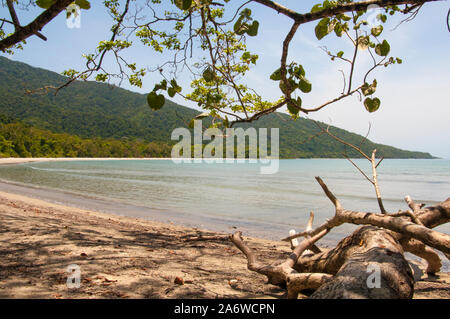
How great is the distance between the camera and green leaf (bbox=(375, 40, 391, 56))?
1720mm

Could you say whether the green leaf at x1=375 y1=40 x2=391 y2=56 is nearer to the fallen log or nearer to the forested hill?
the fallen log

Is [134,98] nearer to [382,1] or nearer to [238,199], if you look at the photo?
[238,199]

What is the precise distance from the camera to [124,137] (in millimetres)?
101562

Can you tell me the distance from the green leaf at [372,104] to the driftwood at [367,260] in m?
0.93

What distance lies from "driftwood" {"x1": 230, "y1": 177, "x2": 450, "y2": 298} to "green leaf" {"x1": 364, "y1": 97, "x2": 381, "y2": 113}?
0.93 metres

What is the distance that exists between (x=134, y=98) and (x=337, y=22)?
435 feet

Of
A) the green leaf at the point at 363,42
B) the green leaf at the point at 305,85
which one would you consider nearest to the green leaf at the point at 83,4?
the green leaf at the point at 305,85

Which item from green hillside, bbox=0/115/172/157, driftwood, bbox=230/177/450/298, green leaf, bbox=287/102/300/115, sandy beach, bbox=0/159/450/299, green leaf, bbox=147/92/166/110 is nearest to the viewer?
green leaf, bbox=147/92/166/110

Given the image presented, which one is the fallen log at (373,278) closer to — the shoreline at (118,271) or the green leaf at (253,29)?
the shoreline at (118,271)

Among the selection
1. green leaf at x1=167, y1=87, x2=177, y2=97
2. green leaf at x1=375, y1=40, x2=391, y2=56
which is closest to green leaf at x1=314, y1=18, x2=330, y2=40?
green leaf at x1=375, y1=40, x2=391, y2=56

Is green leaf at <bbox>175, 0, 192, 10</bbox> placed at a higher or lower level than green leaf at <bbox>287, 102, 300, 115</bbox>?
higher
